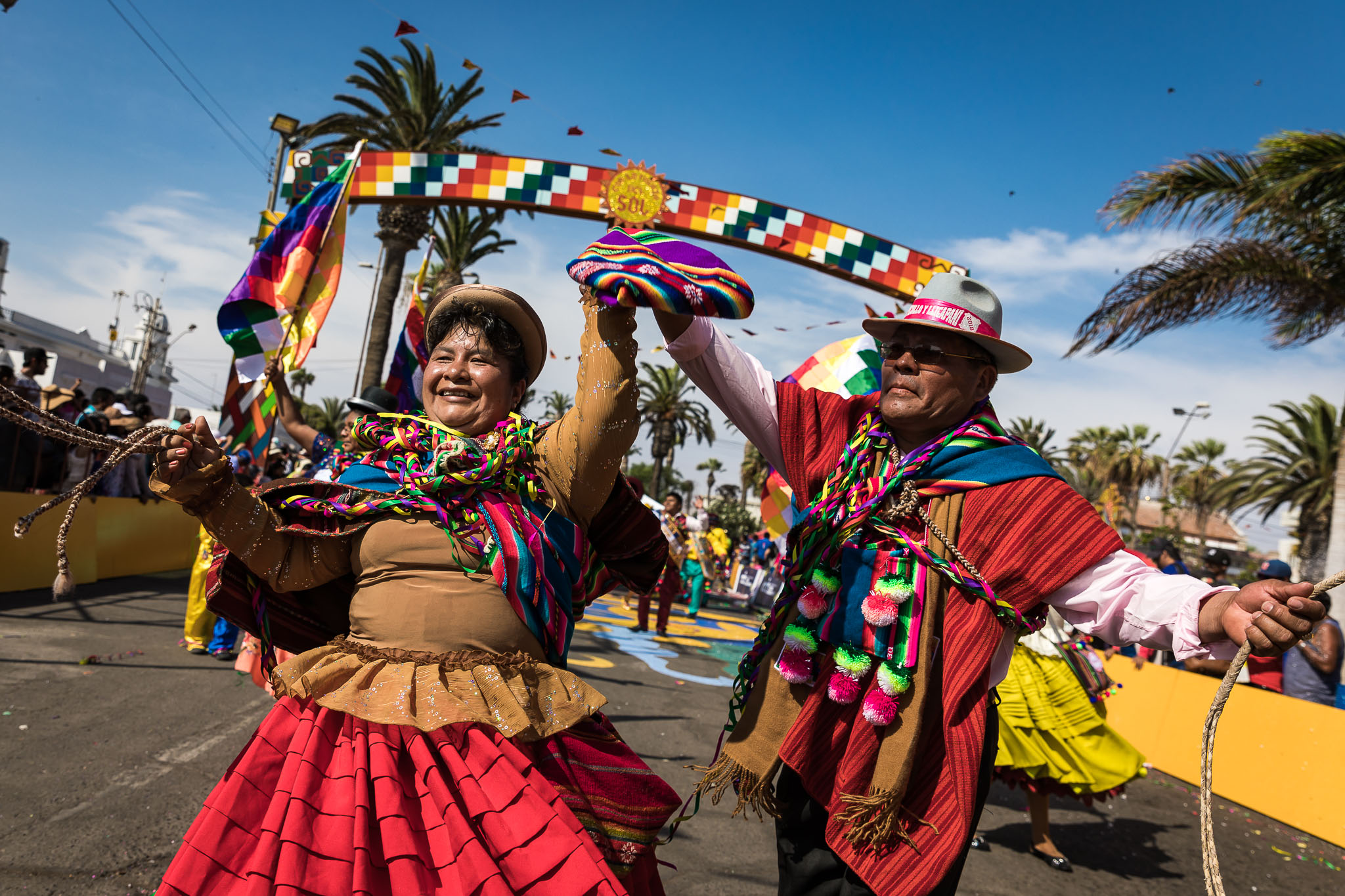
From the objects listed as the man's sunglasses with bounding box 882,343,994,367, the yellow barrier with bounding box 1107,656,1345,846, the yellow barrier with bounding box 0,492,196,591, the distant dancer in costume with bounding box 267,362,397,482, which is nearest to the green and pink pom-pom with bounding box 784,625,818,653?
the man's sunglasses with bounding box 882,343,994,367

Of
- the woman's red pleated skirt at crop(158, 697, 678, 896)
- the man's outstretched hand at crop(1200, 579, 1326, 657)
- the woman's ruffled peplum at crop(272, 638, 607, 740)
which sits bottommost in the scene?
the woman's red pleated skirt at crop(158, 697, 678, 896)

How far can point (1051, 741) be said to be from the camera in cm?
488

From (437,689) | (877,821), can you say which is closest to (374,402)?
(437,689)

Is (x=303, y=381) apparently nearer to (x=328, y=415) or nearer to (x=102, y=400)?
(x=328, y=415)

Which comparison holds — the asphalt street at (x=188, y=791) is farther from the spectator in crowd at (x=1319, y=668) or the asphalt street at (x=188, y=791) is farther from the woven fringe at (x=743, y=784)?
the woven fringe at (x=743, y=784)

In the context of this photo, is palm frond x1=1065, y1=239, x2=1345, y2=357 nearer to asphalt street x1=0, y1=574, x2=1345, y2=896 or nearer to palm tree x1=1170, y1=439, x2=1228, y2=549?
asphalt street x1=0, y1=574, x2=1345, y2=896

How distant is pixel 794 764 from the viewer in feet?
7.13

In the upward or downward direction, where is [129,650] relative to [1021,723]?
downward

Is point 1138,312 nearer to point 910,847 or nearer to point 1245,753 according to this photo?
point 1245,753

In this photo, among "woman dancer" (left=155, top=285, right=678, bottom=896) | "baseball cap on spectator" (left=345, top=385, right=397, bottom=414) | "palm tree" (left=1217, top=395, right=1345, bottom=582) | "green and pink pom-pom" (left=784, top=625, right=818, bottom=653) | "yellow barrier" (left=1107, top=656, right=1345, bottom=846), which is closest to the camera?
"woman dancer" (left=155, top=285, right=678, bottom=896)

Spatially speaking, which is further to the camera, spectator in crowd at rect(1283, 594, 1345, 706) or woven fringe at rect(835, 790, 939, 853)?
spectator in crowd at rect(1283, 594, 1345, 706)

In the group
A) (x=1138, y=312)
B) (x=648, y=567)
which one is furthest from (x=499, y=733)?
(x=1138, y=312)

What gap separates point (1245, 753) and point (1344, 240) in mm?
6006

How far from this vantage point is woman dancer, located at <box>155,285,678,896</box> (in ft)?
5.66
